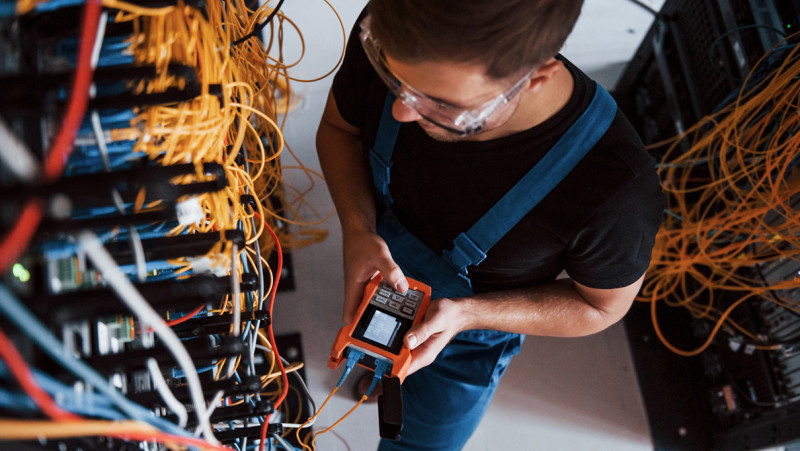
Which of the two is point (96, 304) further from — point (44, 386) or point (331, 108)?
point (331, 108)

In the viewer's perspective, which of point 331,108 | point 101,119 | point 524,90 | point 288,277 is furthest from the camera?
point 288,277

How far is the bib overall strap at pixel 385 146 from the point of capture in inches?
44.2

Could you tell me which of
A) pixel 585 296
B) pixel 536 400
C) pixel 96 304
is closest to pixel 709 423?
pixel 536 400

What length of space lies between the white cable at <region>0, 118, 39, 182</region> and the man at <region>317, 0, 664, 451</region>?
491mm

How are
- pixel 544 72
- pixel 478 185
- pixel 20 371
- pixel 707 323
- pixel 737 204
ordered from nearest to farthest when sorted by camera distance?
pixel 20 371 → pixel 544 72 → pixel 478 185 → pixel 737 204 → pixel 707 323

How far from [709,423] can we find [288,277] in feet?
4.88

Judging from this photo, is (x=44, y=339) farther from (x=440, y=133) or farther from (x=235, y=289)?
(x=440, y=133)

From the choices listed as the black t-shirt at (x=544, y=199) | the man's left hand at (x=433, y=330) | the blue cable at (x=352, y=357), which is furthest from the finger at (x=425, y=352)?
the black t-shirt at (x=544, y=199)

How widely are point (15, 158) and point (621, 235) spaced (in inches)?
35.7

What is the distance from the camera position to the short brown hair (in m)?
0.71

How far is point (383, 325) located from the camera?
1.04 m

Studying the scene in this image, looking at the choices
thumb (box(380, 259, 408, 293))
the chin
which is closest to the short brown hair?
the chin

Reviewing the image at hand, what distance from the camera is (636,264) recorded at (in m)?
1.03

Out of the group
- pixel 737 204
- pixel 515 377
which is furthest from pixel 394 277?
pixel 737 204
